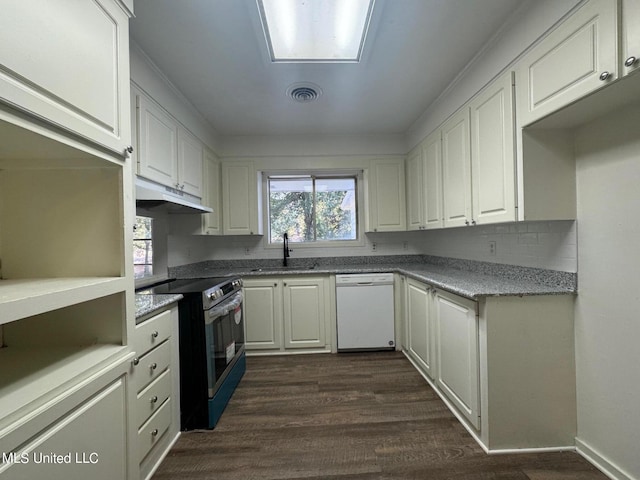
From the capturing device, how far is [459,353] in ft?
5.84

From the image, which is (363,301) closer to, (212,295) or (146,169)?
(212,295)

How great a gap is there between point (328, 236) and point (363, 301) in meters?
1.06

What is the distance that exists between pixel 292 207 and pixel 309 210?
0.77 ft

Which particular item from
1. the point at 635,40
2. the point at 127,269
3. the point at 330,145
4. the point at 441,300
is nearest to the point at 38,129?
the point at 127,269

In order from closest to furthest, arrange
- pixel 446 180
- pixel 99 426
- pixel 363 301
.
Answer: pixel 99 426, pixel 446 180, pixel 363 301

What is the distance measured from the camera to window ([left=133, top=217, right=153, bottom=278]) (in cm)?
222

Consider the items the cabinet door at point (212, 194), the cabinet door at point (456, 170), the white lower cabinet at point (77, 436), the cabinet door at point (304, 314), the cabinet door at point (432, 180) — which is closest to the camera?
the white lower cabinet at point (77, 436)

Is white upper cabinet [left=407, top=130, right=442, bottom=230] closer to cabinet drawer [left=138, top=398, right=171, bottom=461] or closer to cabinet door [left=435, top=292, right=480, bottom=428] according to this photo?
cabinet door [left=435, top=292, right=480, bottom=428]

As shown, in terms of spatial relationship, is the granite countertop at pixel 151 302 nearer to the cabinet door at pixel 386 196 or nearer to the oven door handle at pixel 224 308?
the oven door handle at pixel 224 308

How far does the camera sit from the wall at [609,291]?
1284 mm

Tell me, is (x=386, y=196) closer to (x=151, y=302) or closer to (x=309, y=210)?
(x=309, y=210)

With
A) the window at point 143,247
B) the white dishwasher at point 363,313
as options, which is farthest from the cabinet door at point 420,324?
the window at point 143,247

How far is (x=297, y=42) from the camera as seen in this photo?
5.59 ft

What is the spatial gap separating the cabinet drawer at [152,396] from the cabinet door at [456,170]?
92.4 inches
